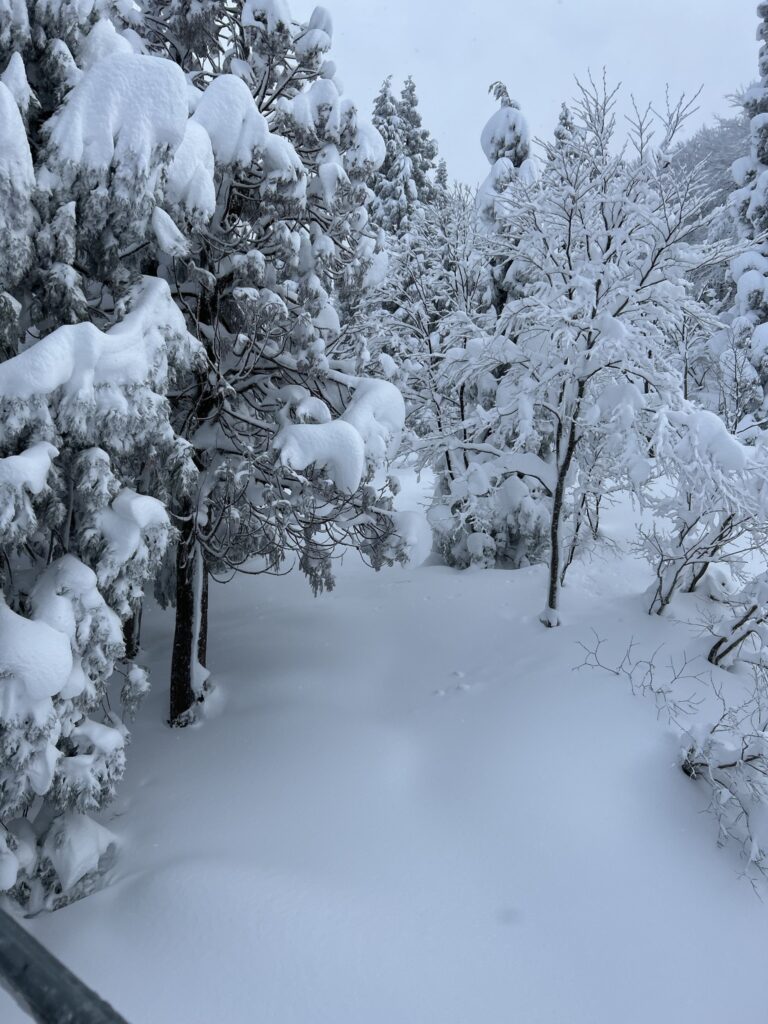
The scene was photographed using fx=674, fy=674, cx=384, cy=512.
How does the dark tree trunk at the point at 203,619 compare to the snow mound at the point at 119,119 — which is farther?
the dark tree trunk at the point at 203,619

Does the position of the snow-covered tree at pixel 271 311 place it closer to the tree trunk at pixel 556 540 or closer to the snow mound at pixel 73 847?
the snow mound at pixel 73 847

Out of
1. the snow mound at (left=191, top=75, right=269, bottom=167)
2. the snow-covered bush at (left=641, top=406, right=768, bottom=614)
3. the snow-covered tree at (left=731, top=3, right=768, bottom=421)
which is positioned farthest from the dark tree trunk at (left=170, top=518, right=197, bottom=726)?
the snow-covered tree at (left=731, top=3, right=768, bottom=421)

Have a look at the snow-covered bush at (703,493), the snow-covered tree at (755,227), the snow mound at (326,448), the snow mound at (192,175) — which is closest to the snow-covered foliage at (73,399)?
the snow mound at (192,175)

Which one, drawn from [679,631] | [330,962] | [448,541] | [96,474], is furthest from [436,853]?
[448,541]

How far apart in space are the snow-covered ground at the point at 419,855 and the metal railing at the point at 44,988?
4286 mm

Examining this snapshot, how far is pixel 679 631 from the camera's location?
29.1 ft

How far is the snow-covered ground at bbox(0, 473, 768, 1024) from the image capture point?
468cm

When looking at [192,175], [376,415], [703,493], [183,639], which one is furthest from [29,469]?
[703,493]

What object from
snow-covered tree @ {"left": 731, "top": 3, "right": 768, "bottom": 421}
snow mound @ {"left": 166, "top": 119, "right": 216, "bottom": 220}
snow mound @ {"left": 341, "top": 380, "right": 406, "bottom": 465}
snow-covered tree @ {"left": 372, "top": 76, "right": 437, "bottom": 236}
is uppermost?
snow-covered tree @ {"left": 372, "top": 76, "right": 437, "bottom": 236}

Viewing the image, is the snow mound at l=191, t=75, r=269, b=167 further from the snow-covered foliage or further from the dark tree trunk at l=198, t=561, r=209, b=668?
the dark tree trunk at l=198, t=561, r=209, b=668

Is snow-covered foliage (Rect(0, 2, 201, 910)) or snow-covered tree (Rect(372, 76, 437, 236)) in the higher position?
snow-covered tree (Rect(372, 76, 437, 236))

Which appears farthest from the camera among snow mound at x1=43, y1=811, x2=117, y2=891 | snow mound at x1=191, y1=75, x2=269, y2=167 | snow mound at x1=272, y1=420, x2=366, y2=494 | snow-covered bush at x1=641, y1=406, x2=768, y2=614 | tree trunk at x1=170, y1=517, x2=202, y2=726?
tree trunk at x1=170, y1=517, x2=202, y2=726

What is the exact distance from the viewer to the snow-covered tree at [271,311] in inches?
252

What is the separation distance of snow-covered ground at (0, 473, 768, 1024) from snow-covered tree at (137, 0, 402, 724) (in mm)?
1464
